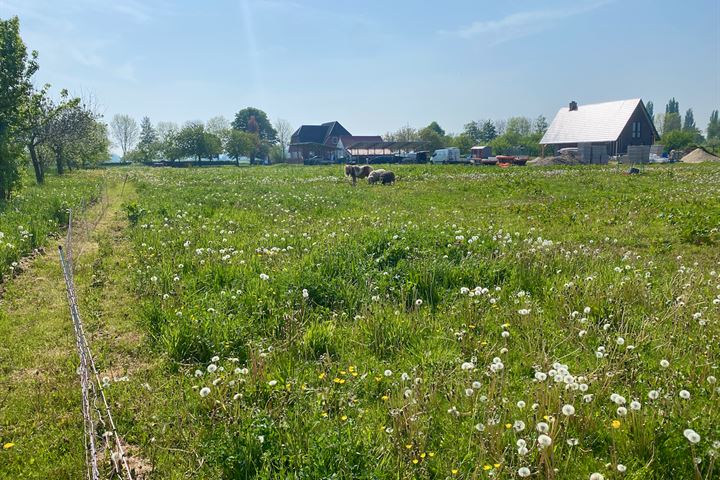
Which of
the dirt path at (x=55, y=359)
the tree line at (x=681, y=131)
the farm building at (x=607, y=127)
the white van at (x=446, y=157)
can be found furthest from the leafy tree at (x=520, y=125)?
the dirt path at (x=55, y=359)

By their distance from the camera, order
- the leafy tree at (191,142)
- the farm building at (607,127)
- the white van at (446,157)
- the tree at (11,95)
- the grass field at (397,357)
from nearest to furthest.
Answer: the grass field at (397,357) < the tree at (11,95) < the white van at (446,157) < the farm building at (607,127) < the leafy tree at (191,142)

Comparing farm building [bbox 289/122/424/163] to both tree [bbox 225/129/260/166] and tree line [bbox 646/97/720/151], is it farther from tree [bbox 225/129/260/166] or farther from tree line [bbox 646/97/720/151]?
tree line [bbox 646/97/720/151]

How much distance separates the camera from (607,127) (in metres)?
76.8

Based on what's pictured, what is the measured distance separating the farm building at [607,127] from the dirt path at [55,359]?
7799 cm

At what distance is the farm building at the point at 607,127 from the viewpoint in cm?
7538

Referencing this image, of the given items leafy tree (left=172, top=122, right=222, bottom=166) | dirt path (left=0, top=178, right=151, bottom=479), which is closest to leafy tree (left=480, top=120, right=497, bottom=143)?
leafy tree (left=172, top=122, right=222, bottom=166)

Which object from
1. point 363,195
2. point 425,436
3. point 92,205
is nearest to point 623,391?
point 425,436

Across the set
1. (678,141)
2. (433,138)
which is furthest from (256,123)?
(678,141)

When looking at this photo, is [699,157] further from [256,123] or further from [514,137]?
[256,123]

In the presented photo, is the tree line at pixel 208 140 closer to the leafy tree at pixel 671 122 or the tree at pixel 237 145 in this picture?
the tree at pixel 237 145

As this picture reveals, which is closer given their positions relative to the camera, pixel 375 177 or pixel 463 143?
pixel 375 177

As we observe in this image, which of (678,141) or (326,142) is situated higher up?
(326,142)

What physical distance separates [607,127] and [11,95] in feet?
264

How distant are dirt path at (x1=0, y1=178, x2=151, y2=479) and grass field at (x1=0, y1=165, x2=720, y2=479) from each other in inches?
1.3
